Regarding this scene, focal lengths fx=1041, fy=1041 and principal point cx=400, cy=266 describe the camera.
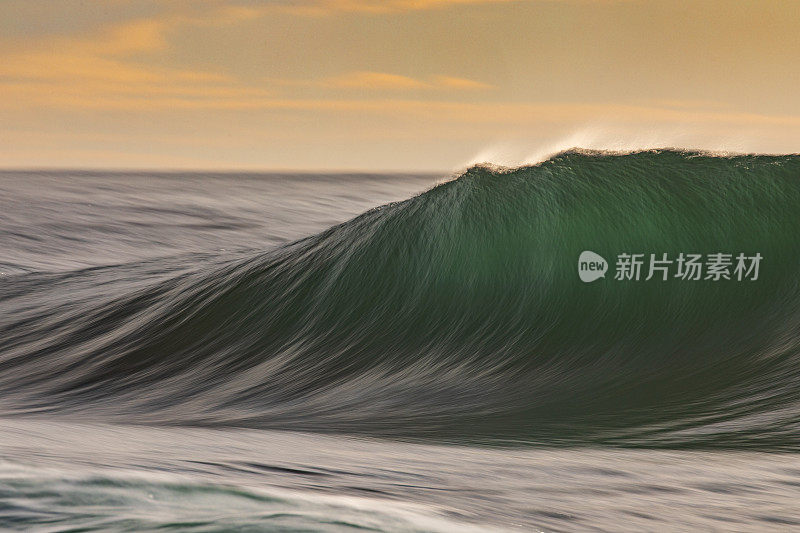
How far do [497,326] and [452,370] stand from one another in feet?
2.40

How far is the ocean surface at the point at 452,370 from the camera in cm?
282

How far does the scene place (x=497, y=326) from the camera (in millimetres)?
7016

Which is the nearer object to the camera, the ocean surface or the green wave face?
A: the ocean surface

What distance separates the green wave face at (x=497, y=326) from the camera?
5.39m

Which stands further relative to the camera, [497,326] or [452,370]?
[497,326]

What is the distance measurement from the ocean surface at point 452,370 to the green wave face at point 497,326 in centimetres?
2

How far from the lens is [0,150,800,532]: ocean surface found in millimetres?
2816

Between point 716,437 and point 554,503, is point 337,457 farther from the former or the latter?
point 716,437

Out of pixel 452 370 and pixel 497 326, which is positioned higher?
pixel 497 326

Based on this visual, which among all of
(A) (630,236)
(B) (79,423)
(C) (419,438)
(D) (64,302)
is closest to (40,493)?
(C) (419,438)

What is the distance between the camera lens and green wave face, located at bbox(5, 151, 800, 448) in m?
5.39

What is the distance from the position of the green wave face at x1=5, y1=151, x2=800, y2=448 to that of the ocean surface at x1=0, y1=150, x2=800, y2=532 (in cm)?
2

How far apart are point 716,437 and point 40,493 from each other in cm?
295

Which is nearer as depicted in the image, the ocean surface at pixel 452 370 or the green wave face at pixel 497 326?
the ocean surface at pixel 452 370
